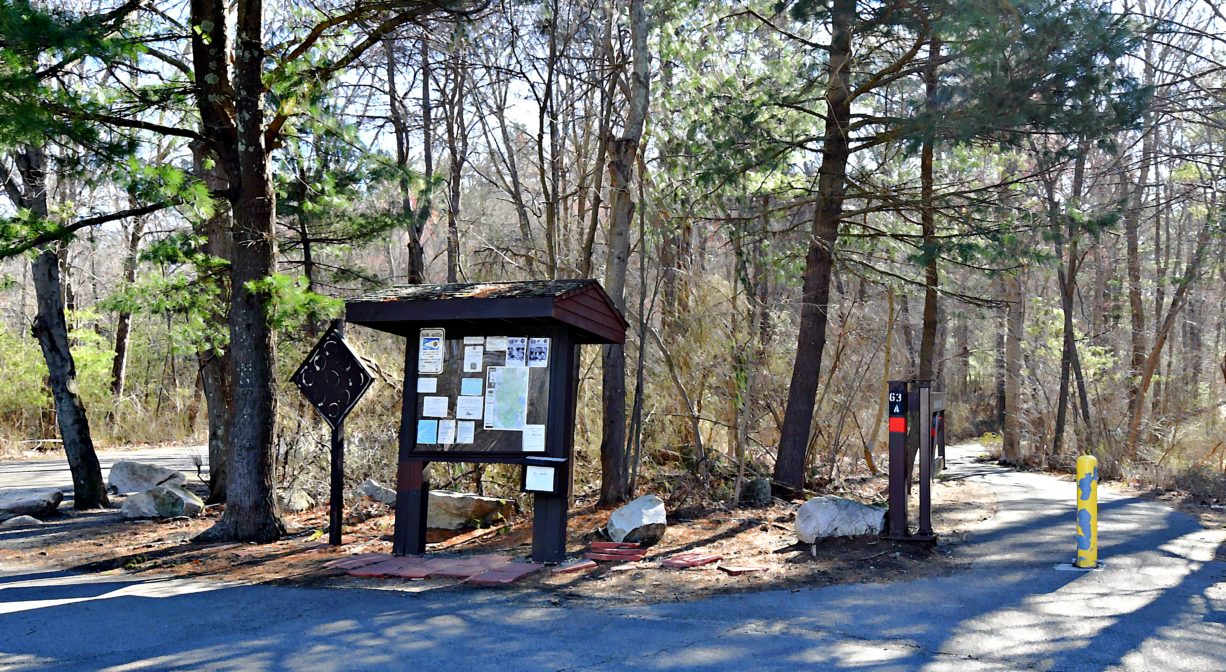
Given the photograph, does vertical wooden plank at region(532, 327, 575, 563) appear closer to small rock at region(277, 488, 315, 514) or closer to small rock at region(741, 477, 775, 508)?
small rock at region(741, 477, 775, 508)

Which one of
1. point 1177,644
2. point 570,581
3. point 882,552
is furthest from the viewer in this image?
point 882,552

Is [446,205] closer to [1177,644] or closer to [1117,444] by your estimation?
[1177,644]

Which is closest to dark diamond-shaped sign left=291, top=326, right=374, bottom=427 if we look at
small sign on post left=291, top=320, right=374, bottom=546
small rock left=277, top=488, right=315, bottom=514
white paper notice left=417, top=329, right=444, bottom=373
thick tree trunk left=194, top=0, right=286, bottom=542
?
small sign on post left=291, top=320, right=374, bottom=546

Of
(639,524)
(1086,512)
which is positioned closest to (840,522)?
(639,524)

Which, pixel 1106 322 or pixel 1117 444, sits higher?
pixel 1106 322

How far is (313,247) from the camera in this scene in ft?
50.0

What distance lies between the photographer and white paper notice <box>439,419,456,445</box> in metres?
9.24

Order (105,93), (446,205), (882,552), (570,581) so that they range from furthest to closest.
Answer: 1. (446,205)
2. (105,93)
3. (882,552)
4. (570,581)

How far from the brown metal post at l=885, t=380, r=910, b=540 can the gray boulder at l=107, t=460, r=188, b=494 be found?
11137 mm

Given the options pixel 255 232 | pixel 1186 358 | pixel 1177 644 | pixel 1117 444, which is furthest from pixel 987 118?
pixel 1186 358

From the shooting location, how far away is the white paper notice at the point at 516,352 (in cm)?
914

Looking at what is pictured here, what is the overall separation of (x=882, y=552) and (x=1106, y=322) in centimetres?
2998

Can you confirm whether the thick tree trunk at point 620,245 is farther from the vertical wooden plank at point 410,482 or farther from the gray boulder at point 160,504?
the gray boulder at point 160,504

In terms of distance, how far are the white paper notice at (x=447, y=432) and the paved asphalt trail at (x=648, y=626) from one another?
1.89 metres
